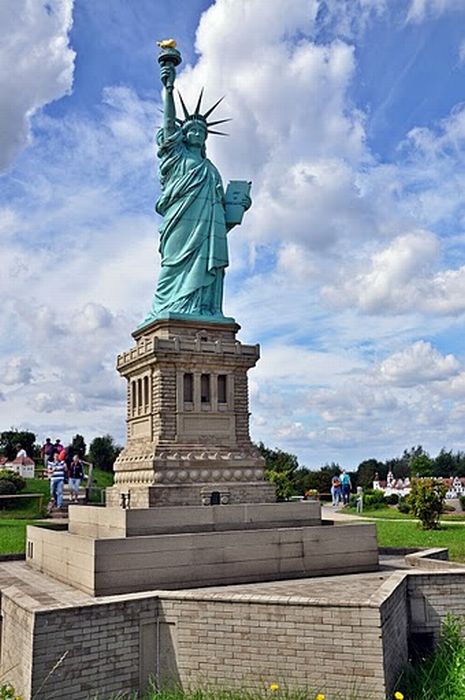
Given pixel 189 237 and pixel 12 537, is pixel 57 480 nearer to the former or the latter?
pixel 12 537

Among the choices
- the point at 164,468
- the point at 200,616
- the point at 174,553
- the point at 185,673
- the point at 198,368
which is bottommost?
the point at 185,673

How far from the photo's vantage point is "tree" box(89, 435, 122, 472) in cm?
6481

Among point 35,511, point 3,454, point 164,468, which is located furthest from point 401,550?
→ point 3,454

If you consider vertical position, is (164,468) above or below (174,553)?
above

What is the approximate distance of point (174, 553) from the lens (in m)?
14.8

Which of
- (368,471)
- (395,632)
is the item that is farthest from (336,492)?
(368,471)

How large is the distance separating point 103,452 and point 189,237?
44.1m

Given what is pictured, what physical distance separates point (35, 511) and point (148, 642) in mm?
21111

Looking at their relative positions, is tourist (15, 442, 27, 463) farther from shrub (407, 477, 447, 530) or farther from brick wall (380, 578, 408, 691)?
brick wall (380, 578, 408, 691)

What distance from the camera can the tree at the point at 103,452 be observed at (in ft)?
213

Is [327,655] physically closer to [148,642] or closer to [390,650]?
[390,650]

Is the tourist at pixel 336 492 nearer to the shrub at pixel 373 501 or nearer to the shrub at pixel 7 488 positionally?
the shrub at pixel 373 501

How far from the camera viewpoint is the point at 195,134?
85.6 feet

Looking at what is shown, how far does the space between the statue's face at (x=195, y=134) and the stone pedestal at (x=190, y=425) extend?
6.97 metres
